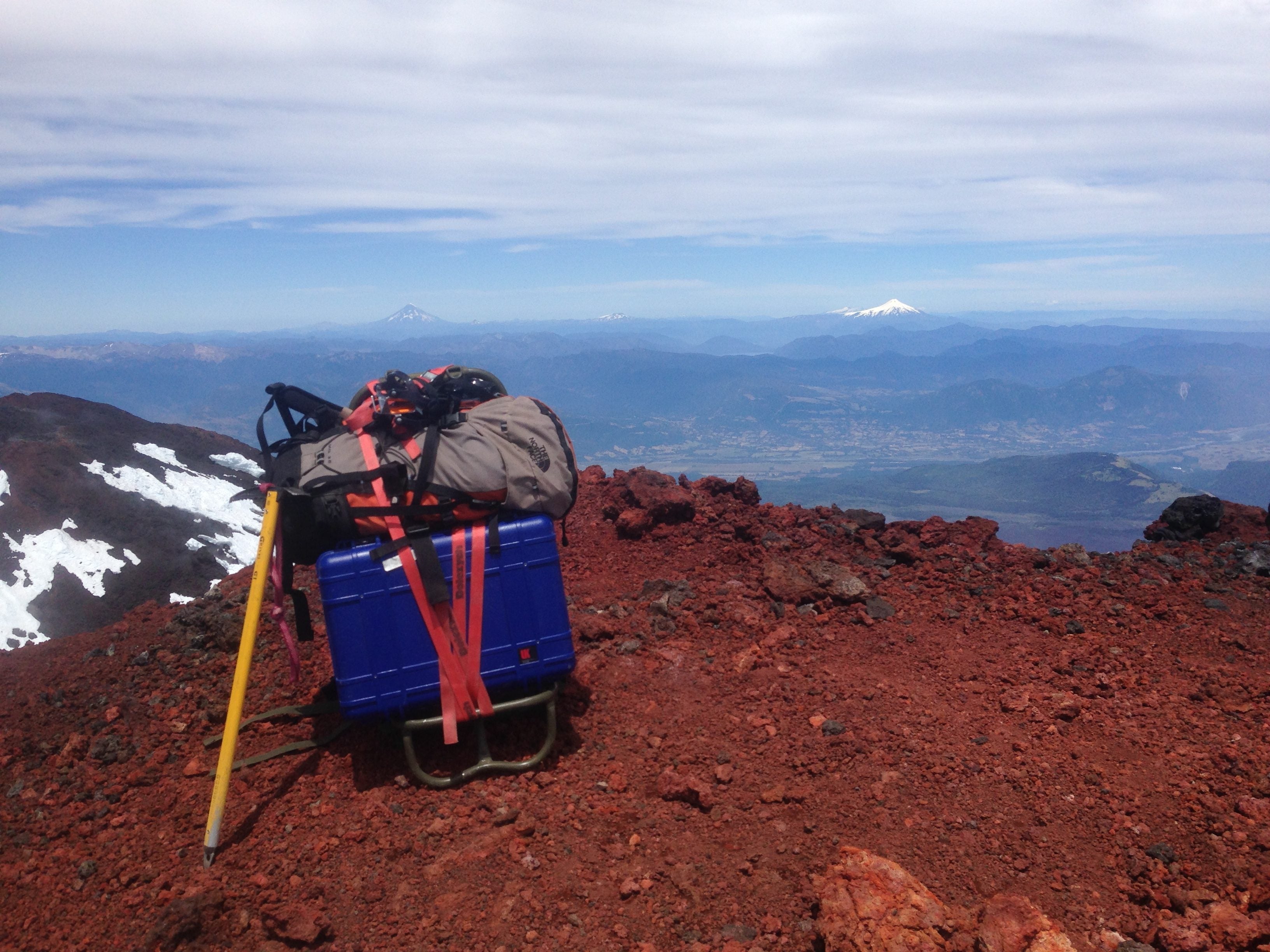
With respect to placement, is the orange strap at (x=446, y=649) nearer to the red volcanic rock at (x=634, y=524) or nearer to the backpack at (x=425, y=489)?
the backpack at (x=425, y=489)

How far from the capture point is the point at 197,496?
33.9m

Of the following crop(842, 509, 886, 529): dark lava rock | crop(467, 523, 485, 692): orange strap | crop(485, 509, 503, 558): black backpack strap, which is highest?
crop(485, 509, 503, 558): black backpack strap

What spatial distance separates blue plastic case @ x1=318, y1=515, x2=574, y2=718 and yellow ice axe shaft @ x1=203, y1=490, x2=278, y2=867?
27cm

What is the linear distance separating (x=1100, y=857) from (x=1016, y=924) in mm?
763

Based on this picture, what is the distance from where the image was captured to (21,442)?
34.3 m

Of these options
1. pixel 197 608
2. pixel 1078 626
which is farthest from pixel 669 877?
pixel 197 608

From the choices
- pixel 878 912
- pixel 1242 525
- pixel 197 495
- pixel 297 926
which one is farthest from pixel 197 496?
pixel 878 912

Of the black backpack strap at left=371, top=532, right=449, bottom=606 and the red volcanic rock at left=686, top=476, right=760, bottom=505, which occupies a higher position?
the black backpack strap at left=371, top=532, right=449, bottom=606

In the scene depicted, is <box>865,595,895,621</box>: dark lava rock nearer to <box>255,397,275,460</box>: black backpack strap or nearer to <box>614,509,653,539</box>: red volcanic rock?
<box>614,509,653,539</box>: red volcanic rock

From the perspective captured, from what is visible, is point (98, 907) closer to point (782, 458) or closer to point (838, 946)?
point (838, 946)

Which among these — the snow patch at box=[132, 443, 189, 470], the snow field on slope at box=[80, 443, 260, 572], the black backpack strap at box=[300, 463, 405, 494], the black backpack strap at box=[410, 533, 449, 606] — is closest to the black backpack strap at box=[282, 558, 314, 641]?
the black backpack strap at box=[300, 463, 405, 494]

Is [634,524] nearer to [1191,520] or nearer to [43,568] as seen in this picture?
[1191,520]

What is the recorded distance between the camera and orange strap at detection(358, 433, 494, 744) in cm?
354

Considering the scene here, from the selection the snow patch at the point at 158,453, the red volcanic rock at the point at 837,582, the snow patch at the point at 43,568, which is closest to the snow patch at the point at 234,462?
the snow patch at the point at 158,453
